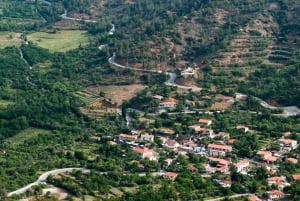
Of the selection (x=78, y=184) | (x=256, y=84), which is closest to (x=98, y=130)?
(x=78, y=184)

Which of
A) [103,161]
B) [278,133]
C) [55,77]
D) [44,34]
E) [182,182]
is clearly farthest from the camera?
[44,34]

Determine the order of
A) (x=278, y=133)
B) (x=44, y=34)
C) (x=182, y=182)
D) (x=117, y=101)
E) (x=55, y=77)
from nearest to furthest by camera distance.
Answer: (x=182, y=182), (x=278, y=133), (x=117, y=101), (x=55, y=77), (x=44, y=34)

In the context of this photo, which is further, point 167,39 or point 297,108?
point 167,39

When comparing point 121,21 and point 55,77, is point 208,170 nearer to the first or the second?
point 55,77

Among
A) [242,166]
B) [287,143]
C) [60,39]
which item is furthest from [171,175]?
[60,39]

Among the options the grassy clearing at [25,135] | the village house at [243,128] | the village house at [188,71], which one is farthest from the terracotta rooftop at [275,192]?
the village house at [188,71]

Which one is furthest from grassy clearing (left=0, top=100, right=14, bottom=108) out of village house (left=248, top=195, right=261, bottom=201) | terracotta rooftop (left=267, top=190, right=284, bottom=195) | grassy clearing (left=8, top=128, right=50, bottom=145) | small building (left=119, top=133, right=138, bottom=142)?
terracotta rooftop (left=267, top=190, right=284, bottom=195)
